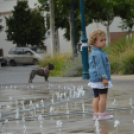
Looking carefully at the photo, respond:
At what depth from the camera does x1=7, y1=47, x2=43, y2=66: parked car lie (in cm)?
3478

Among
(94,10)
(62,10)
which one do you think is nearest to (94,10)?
(94,10)

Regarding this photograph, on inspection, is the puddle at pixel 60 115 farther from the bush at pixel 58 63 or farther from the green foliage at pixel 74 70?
the bush at pixel 58 63

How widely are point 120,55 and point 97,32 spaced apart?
12.3 metres

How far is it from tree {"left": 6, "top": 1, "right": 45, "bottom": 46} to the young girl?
117 feet

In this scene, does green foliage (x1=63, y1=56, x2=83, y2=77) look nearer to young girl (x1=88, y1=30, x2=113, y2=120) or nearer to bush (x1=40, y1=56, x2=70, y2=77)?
bush (x1=40, y1=56, x2=70, y2=77)

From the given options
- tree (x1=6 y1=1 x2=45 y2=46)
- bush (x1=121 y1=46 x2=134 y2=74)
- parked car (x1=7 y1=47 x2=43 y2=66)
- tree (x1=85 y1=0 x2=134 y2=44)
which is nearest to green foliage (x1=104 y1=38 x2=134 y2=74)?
bush (x1=121 y1=46 x2=134 y2=74)

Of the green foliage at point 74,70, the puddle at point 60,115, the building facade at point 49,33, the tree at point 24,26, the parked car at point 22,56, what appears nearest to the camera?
the puddle at point 60,115

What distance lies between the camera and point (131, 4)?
3378cm

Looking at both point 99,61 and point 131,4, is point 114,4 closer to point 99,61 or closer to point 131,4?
point 131,4

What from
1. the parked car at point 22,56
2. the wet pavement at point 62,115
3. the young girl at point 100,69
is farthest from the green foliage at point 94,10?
the young girl at point 100,69

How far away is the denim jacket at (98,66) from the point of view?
253 inches

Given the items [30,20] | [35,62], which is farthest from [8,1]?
[35,62]

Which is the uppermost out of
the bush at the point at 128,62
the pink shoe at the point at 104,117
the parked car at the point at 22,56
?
the pink shoe at the point at 104,117

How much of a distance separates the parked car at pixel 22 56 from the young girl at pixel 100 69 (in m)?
27.8
